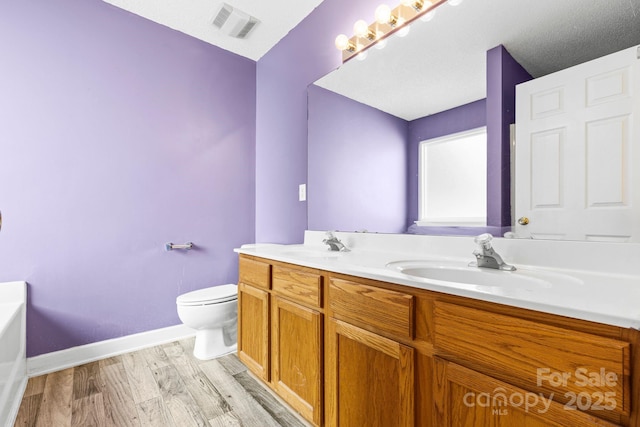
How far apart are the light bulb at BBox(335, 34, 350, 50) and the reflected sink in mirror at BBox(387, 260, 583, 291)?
135cm

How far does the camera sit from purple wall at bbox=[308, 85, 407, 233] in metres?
1.55

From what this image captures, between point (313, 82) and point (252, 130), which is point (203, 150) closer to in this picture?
point (252, 130)

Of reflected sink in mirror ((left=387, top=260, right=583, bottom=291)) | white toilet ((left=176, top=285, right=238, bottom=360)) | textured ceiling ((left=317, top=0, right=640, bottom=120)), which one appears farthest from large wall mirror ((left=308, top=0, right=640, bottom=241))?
white toilet ((left=176, top=285, right=238, bottom=360))

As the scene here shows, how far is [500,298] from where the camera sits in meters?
0.67

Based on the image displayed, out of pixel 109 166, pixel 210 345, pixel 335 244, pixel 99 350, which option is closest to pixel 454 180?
pixel 335 244

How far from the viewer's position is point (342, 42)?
1.77 meters

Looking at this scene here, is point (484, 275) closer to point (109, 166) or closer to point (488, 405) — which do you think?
point (488, 405)

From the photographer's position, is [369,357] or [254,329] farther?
[254,329]

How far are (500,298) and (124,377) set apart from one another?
2061 mm

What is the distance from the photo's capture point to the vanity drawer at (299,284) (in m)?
1.22

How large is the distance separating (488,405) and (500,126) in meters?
0.99

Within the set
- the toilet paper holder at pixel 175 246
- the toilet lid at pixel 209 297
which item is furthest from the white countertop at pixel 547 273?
the toilet paper holder at pixel 175 246

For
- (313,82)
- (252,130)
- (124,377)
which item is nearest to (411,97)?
(313,82)

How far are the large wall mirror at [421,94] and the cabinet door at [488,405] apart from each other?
65cm
